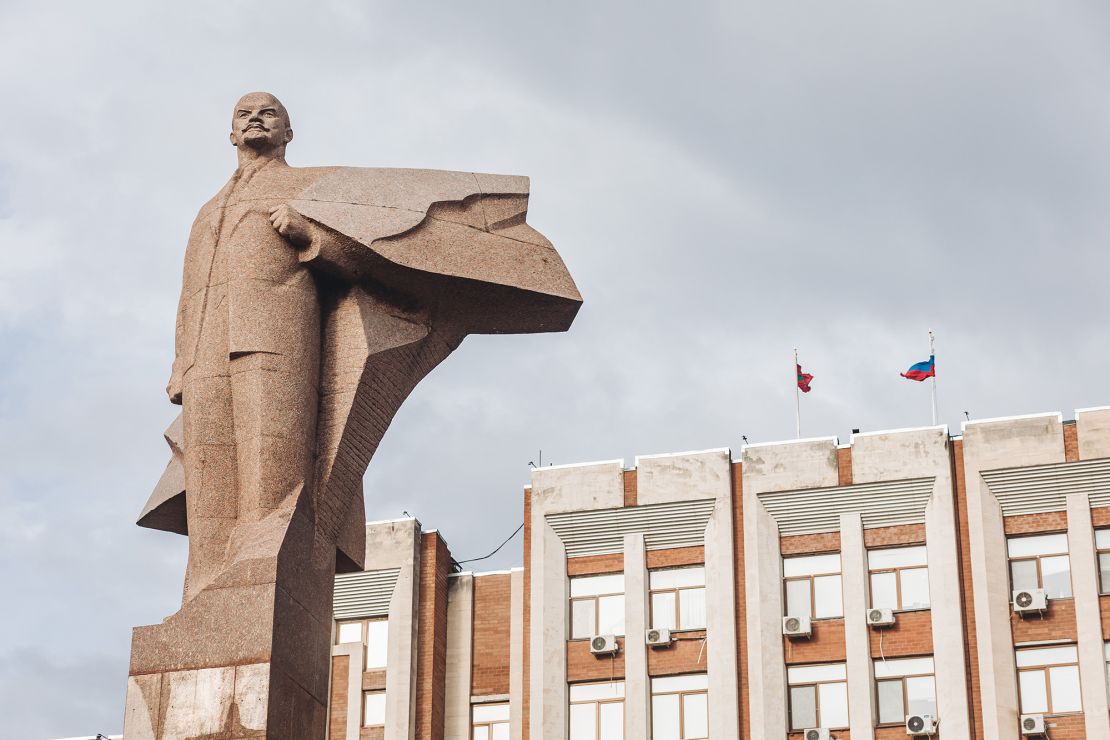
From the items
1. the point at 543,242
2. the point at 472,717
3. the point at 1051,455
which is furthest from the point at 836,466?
the point at 543,242

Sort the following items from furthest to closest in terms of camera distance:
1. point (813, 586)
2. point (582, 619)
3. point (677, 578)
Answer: point (582, 619)
point (677, 578)
point (813, 586)

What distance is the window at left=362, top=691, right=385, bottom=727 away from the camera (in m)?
41.7

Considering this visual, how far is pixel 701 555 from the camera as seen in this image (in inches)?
1656

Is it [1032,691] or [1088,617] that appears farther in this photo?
[1088,617]

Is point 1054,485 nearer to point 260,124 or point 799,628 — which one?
point 799,628

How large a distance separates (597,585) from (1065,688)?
1009cm

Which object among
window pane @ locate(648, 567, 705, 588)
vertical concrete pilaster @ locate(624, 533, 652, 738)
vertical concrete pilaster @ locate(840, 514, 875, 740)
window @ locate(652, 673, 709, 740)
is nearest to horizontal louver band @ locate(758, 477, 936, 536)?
vertical concrete pilaster @ locate(840, 514, 875, 740)

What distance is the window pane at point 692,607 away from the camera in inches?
1635

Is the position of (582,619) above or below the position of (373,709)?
above

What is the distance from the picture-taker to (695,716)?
133ft

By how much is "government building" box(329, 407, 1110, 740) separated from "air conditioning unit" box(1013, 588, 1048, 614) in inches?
1.8

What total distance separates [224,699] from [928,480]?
3196cm

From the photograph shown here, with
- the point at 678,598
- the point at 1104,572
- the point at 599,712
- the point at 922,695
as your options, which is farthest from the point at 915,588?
the point at 599,712

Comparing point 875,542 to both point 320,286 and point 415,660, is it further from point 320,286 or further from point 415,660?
point 320,286
